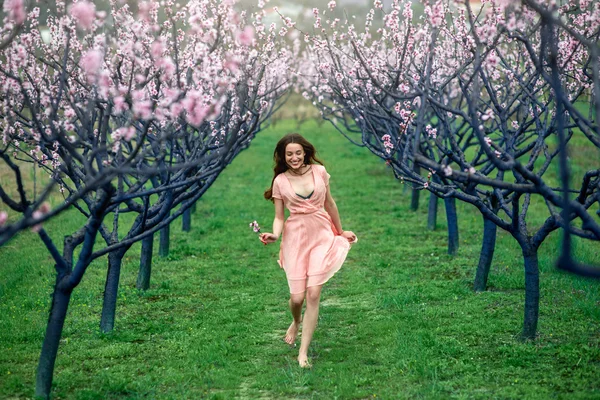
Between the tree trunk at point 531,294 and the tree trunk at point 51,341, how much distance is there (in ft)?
15.8

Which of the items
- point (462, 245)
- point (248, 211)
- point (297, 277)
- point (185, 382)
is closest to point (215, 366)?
point (185, 382)

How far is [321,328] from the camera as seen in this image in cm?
873

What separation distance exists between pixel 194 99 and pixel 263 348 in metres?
3.59

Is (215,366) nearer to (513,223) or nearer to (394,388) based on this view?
(394,388)

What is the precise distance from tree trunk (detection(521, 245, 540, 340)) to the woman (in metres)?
2.03

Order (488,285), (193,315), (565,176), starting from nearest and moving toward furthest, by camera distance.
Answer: (565,176)
(193,315)
(488,285)

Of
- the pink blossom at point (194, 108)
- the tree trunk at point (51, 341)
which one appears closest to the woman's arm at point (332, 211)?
the pink blossom at point (194, 108)

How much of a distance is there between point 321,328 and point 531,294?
2.56 meters

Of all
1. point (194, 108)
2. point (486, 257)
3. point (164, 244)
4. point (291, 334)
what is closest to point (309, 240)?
point (291, 334)

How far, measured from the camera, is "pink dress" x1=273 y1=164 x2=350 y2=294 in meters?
7.29

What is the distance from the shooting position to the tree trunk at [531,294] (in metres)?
7.67

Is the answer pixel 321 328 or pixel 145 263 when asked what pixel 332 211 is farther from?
pixel 145 263

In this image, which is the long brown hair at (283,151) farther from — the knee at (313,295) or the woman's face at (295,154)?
the knee at (313,295)

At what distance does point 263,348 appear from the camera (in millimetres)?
8023
